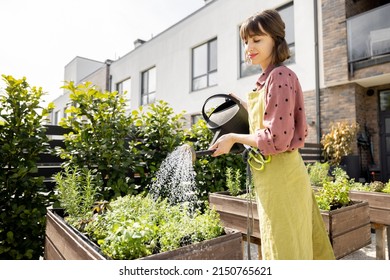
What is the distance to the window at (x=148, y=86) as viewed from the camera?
12.8 metres

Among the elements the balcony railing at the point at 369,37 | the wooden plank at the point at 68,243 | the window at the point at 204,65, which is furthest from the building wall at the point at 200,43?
the wooden plank at the point at 68,243

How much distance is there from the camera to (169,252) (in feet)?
3.57

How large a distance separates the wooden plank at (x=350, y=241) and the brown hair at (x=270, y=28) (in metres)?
1.32

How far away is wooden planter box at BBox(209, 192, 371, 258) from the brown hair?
1055 millimetres

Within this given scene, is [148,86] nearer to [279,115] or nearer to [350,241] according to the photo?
[350,241]

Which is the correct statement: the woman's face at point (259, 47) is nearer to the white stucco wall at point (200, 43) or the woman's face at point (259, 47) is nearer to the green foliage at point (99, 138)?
the green foliage at point (99, 138)

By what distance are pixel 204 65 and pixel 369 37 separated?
5.50 meters

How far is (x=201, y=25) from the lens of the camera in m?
10.2
